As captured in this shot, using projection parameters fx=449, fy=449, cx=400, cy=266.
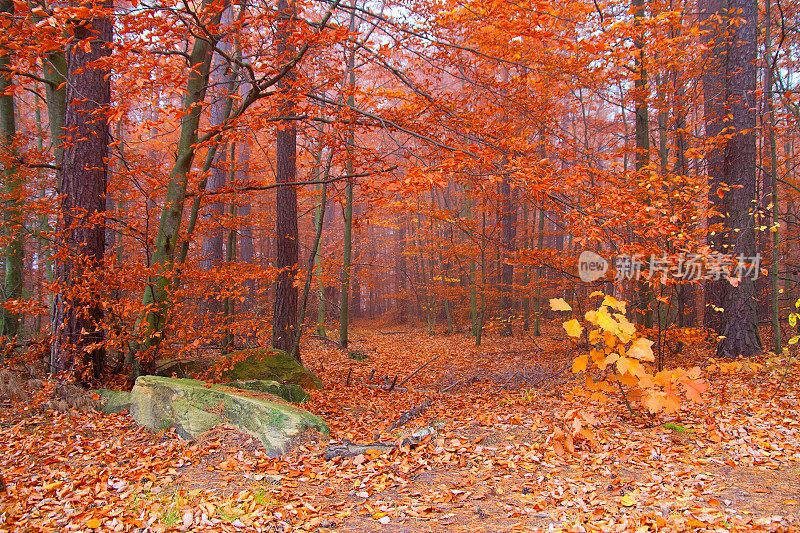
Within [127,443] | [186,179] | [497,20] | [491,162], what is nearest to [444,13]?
[497,20]

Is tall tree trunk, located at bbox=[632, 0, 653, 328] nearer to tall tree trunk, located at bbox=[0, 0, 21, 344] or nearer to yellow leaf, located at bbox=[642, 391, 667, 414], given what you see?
yellow leaf, located at bbox=[642, 391, 667, 414]

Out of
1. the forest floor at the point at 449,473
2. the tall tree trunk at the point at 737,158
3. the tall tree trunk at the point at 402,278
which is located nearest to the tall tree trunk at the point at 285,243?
the forest floor at the point at 449,473

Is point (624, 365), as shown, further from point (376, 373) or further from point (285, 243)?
point (376, 373)

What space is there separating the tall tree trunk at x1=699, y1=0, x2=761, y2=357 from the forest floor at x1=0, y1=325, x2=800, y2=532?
1344 millimetres

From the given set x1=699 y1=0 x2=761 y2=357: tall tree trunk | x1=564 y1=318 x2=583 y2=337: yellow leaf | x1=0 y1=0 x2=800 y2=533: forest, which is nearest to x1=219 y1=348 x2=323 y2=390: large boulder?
x1=0 y1=0 x2=800 y2=533: forest

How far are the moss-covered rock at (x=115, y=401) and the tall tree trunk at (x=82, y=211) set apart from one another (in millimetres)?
422

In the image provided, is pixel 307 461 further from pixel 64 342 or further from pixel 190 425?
pixel 64 342

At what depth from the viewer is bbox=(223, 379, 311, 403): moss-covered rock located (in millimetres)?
5426

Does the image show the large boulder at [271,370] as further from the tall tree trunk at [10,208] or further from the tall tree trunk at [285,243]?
the tall tree trunk at [10,208]

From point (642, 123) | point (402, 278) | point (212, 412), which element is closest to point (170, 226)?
point (212, 412)

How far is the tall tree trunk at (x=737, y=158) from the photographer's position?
6578mm

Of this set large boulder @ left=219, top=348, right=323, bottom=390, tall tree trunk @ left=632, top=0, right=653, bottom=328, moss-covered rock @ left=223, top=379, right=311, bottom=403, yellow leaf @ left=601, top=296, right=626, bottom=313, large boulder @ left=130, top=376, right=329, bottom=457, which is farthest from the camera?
tall tree trunk @ left=632, top=0, right=653, bottom=328

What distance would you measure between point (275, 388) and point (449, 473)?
2.86 meters

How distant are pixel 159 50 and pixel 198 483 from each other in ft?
13.0
